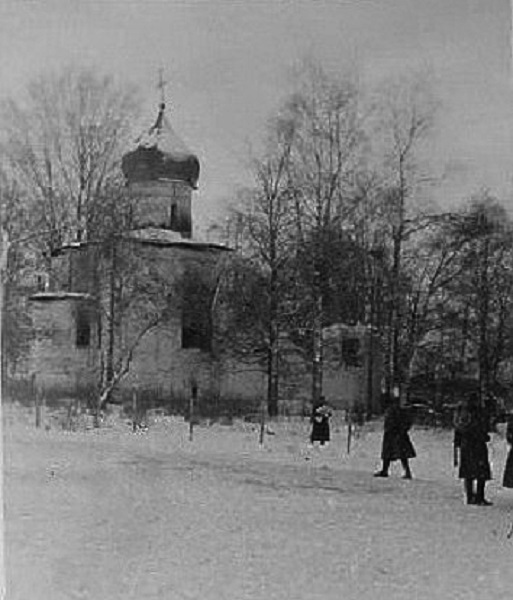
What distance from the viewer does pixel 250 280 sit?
2.35 m

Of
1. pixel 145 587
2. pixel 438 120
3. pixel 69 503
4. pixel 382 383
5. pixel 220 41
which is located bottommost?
pixel 145 587

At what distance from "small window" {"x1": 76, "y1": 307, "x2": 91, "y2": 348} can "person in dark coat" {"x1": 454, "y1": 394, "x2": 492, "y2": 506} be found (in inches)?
29.4

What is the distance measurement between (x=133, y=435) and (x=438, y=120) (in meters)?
0.87

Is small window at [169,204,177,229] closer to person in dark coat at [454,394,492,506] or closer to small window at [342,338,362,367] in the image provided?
small window at [342,338,362,367]

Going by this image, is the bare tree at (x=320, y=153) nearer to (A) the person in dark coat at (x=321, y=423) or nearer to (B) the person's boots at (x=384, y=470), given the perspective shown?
(A) the person in dark coat at (x=321, y=423)

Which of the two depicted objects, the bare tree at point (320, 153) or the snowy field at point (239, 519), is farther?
the bare tree at point (320, 153)

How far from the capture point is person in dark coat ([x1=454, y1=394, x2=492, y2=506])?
2.33 m

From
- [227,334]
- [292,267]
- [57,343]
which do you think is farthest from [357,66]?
[57,343]

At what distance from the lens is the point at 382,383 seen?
2312 mm

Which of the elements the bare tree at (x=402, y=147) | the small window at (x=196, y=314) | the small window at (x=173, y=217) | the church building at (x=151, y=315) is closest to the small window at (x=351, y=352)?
the church building at (x=151, y=315)

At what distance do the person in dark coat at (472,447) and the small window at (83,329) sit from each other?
2.45 ft

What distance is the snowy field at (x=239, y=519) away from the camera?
2.27 meters

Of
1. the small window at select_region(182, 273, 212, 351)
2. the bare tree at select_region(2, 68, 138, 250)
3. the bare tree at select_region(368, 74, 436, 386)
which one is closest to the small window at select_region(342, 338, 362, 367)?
the bare tree at select_region(368, 74, 436, 386)

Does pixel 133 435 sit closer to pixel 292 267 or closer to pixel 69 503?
pixel 69 503
